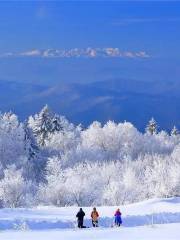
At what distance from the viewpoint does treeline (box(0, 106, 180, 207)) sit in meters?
52.5

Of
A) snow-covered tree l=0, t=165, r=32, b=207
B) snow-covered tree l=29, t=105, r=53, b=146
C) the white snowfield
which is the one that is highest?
snow-covered tree l=29, t=105, r=53, b=146

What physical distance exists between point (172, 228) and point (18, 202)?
1230 inches

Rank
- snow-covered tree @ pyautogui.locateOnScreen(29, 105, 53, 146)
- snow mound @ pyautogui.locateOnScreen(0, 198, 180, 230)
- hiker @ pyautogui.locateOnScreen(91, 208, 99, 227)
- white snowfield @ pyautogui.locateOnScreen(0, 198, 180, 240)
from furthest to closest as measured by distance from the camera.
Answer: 1. snow-covered tree @ pyautogui.locateOnScreen(29, 105, 53, 146)
2. snow mound @ pyautogui.locateOnScreen(0, 198, 180, 230)
3. hiker @ pyautogui.locateOnScreen(91, 208, 99, 227)
4. white snowfield @ pyautogui.locateOnScreen(0, 198, 180, 240)

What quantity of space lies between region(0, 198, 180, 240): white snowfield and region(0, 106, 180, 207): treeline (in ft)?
34.9

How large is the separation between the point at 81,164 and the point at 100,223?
142 feet

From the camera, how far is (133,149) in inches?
3947

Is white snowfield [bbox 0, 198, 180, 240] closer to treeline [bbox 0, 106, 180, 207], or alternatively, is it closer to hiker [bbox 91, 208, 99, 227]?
hiker [bbox 91, 208, 99, 227]

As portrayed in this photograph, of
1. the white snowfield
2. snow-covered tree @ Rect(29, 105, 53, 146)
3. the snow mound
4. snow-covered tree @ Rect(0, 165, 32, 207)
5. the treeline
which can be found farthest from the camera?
snow-covered tree @ Rect(29, 105, 53, 146)

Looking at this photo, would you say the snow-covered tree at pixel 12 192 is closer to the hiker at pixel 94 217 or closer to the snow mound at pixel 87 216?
the snow mound at pixel 87 216

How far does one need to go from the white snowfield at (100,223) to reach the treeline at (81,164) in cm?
1063

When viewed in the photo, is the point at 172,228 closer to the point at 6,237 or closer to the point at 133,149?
the point at 6,237

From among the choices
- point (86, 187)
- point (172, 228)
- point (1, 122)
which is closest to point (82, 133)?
point (1, 122)

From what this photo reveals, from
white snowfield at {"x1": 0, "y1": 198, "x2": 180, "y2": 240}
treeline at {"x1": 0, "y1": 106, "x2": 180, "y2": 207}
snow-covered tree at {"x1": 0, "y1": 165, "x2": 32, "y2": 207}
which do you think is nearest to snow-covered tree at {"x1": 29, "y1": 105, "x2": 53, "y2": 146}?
treeline at {"x1": 0, "y1": 106, "x2": 180, "y2": 207}

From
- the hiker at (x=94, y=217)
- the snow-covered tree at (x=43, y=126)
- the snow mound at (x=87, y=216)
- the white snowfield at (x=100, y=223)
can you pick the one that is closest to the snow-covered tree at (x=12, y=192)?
the snow mound at (x=87, y=216)
